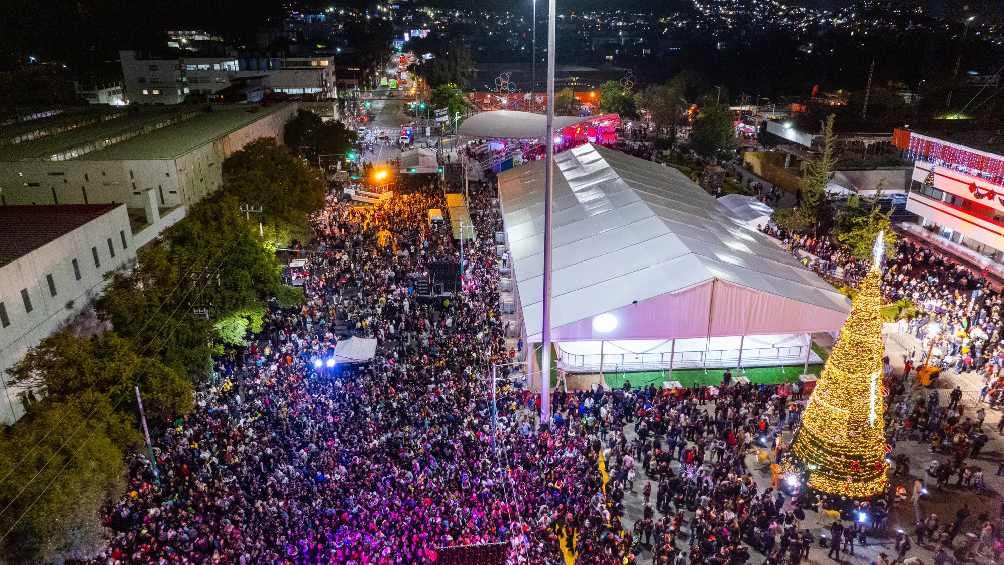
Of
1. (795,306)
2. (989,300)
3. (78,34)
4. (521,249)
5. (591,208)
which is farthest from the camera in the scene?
(78,34)

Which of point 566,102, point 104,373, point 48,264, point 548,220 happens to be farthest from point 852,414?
point 566,102

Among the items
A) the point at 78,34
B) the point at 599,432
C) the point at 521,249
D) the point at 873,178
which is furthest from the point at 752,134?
the point at 78,34

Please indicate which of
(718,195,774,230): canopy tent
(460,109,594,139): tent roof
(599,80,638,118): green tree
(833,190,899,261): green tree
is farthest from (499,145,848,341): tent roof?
(599,80,638,118): green tree

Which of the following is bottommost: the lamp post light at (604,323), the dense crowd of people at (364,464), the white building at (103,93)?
the dense crowd of people at (364,464)

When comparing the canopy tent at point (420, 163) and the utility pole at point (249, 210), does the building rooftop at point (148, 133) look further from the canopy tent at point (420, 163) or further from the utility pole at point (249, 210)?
the canopy tent at point (420, 163)

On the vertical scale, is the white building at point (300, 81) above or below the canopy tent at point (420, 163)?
above

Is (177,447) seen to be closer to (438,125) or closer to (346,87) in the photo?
(438,125)

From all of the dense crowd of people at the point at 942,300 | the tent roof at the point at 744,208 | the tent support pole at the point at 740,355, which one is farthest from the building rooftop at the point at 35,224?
the dense crowd of people at the point at 942,300

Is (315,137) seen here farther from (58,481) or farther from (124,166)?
(58,481)
